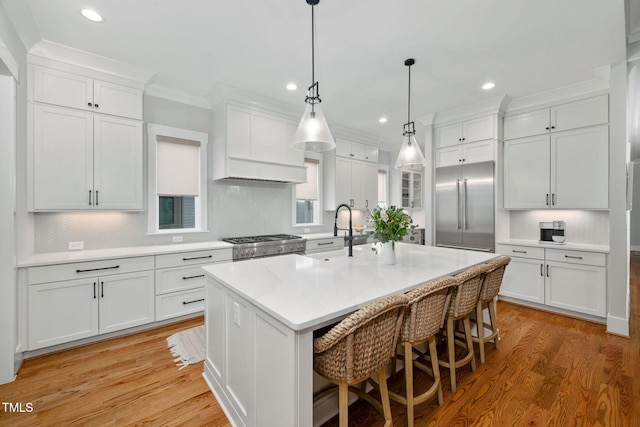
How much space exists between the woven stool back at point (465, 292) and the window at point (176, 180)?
3176mm

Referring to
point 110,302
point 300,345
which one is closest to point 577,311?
point 300,345

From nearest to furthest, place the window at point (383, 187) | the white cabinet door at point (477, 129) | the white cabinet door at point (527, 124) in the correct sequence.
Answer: the white cabinet door at point (527, 124) < the white cabinet door at point (477, 129) < the window at point (383, 187)

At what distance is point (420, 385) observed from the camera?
7.07 ft

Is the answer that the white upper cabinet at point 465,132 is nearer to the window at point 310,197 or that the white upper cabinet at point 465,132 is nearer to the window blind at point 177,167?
the window at point 310,197

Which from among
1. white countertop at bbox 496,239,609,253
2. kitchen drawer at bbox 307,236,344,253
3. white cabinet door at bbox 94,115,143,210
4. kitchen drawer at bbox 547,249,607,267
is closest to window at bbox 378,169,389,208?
kitchen drawer at bbox 307,236,344,253

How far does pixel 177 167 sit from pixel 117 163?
0.75 meters

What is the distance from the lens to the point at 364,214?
590 centimetres

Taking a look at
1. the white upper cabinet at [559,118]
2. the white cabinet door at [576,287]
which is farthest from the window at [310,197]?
the white cabinet door at [576,287]

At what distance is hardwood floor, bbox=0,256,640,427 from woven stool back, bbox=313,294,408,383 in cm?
71

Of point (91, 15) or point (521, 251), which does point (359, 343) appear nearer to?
point (91, 15)

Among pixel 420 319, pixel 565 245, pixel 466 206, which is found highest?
pixel 466 206

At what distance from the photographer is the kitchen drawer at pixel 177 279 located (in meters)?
3.08

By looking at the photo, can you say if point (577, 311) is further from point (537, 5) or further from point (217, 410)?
point (217, 410)

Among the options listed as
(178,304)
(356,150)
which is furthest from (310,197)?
(178,304)
